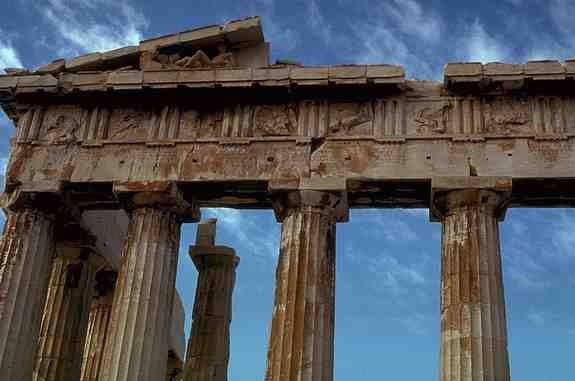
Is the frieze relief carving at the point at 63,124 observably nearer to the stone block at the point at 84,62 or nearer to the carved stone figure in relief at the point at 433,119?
the stone block at the point at 84,62

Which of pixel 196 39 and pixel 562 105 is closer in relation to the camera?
pixel 562 105

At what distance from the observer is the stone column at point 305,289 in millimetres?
17641

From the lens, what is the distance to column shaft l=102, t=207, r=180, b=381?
723 inches

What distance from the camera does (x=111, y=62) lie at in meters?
21.4

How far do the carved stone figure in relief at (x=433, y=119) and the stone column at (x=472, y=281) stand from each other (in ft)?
4.65

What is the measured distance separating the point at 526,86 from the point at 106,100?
9.92 metres

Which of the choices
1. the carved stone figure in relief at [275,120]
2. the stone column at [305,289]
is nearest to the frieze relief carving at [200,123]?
the carved stone figure in relief at [275,120]

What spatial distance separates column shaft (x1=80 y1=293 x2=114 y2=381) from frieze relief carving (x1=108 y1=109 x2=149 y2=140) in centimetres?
642

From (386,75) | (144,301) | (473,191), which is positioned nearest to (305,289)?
(144,301)

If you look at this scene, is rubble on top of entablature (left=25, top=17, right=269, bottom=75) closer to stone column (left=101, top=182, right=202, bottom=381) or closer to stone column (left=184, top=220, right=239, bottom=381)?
stone column (left=101, top=182, right=202, bottom=381)

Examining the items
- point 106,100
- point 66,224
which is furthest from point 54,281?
point 106,100

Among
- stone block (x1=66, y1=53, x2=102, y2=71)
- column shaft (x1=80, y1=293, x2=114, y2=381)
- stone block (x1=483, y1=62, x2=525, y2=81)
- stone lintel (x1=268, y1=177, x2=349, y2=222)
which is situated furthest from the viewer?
column shaft (x1=80, y1=293, x2=114, y2=381)

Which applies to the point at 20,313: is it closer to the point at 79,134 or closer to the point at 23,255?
the point at 23,255

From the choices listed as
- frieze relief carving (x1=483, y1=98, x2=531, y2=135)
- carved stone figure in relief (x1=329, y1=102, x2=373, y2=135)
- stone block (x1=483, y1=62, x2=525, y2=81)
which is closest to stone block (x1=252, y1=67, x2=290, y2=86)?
carved stone figure in relief (x1=329, y1=102, x2=373, y2=135)
